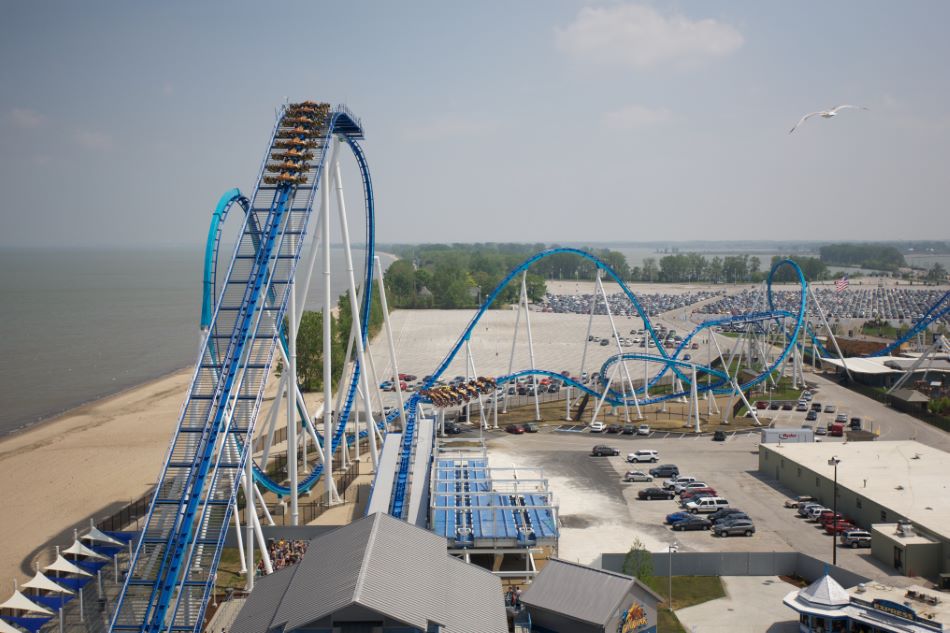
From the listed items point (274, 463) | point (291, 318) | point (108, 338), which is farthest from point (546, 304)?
point (291, 318)

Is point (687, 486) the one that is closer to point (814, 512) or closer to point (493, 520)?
point (814, 512)

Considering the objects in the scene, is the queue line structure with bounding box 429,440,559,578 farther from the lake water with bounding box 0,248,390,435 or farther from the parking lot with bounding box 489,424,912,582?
the lake water with bounding box 0,248,390,435

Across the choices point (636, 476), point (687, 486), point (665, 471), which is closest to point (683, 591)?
point (687, 486)

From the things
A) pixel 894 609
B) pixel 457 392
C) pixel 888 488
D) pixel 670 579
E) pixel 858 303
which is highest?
pixel 858 303

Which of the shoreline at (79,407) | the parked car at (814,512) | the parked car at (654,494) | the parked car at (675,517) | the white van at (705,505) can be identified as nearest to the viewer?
the parked car at (675,517)

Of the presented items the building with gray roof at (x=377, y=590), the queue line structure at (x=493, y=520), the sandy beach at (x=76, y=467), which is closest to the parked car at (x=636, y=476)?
the queue line structure at (x=493, y=520)

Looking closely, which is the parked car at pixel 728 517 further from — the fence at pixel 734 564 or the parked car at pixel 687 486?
the fence at pixel 734 564
